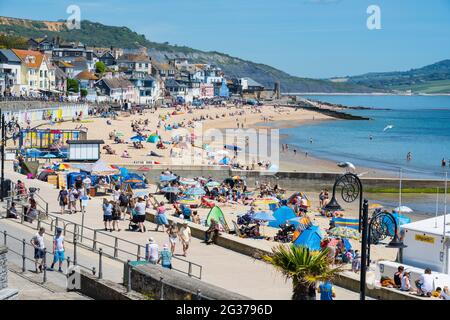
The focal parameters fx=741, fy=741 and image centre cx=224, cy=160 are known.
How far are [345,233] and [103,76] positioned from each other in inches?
3446

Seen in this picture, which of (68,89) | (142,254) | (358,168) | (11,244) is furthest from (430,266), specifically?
(68,89)

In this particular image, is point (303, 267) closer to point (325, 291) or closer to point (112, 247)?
point (325, 291)

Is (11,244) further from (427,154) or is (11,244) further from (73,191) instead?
(427,154)

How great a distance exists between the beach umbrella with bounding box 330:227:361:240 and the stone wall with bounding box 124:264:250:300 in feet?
31.6

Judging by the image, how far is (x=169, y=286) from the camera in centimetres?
957

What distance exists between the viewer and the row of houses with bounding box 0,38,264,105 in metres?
80.6

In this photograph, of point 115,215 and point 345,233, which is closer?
point 115,215

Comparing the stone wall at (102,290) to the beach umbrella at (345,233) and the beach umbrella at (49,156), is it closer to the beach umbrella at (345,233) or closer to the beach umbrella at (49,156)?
the beach umbrella at (345,233)

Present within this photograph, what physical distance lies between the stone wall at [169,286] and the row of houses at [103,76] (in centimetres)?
6171

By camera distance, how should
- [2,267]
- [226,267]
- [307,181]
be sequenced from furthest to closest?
[307,181] → [226,267] → [2,267]

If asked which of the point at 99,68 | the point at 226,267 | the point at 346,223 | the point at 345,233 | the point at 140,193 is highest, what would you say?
the point at 99,68

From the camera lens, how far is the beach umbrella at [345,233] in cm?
1945

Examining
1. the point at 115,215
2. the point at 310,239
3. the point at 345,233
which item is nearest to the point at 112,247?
the point at 115,215

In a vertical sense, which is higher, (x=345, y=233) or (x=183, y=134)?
(x=183, y=134)
